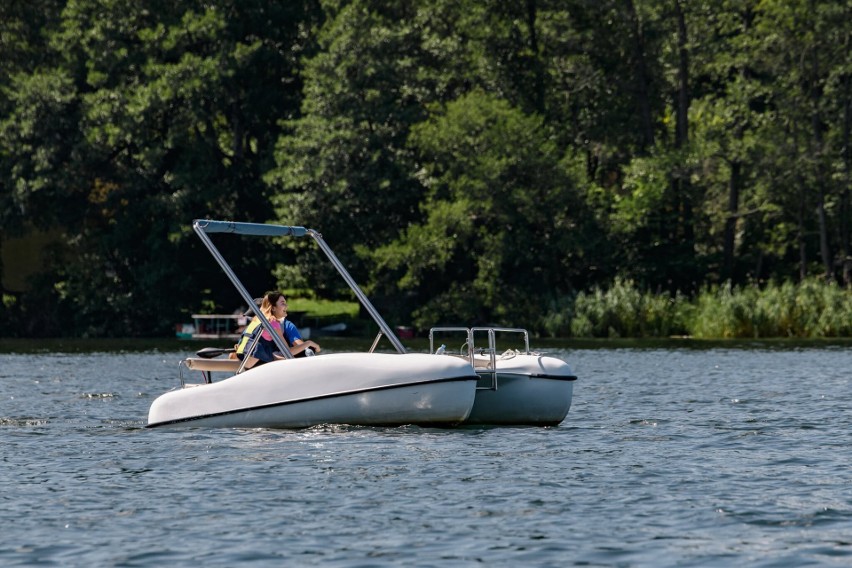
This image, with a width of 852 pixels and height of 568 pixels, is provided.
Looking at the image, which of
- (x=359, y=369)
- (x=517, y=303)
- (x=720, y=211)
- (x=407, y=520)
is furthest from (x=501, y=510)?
(x=720, y=211)

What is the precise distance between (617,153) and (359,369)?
48190mm

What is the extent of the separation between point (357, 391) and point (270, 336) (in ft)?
6.25

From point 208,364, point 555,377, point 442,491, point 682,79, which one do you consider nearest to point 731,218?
point 682,79

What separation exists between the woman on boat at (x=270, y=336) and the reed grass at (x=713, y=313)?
34.9m

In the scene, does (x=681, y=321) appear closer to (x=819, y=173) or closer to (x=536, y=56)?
(x=819, y=173)

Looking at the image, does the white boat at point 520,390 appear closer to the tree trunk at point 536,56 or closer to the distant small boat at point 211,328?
the distant small boat at point 211,328

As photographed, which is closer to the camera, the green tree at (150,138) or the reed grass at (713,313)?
the reed grass at (713,313)

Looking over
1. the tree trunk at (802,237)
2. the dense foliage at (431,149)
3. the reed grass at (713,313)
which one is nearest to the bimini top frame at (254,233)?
the reed grass at (713,313)

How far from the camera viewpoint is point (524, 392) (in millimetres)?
21547

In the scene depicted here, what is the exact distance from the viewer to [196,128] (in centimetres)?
6556

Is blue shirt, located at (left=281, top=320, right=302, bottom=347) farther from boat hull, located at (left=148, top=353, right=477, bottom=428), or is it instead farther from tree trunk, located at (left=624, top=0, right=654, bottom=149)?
tree trunk, located at (left=624, top=0, right=654, bottom=149)

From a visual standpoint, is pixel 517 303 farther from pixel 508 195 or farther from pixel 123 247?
pixel 123 247

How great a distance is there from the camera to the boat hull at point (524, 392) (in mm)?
21516

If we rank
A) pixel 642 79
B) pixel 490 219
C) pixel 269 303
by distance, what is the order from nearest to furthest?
pixel 269 303 < pixel 490 219 < pixel 642 79
